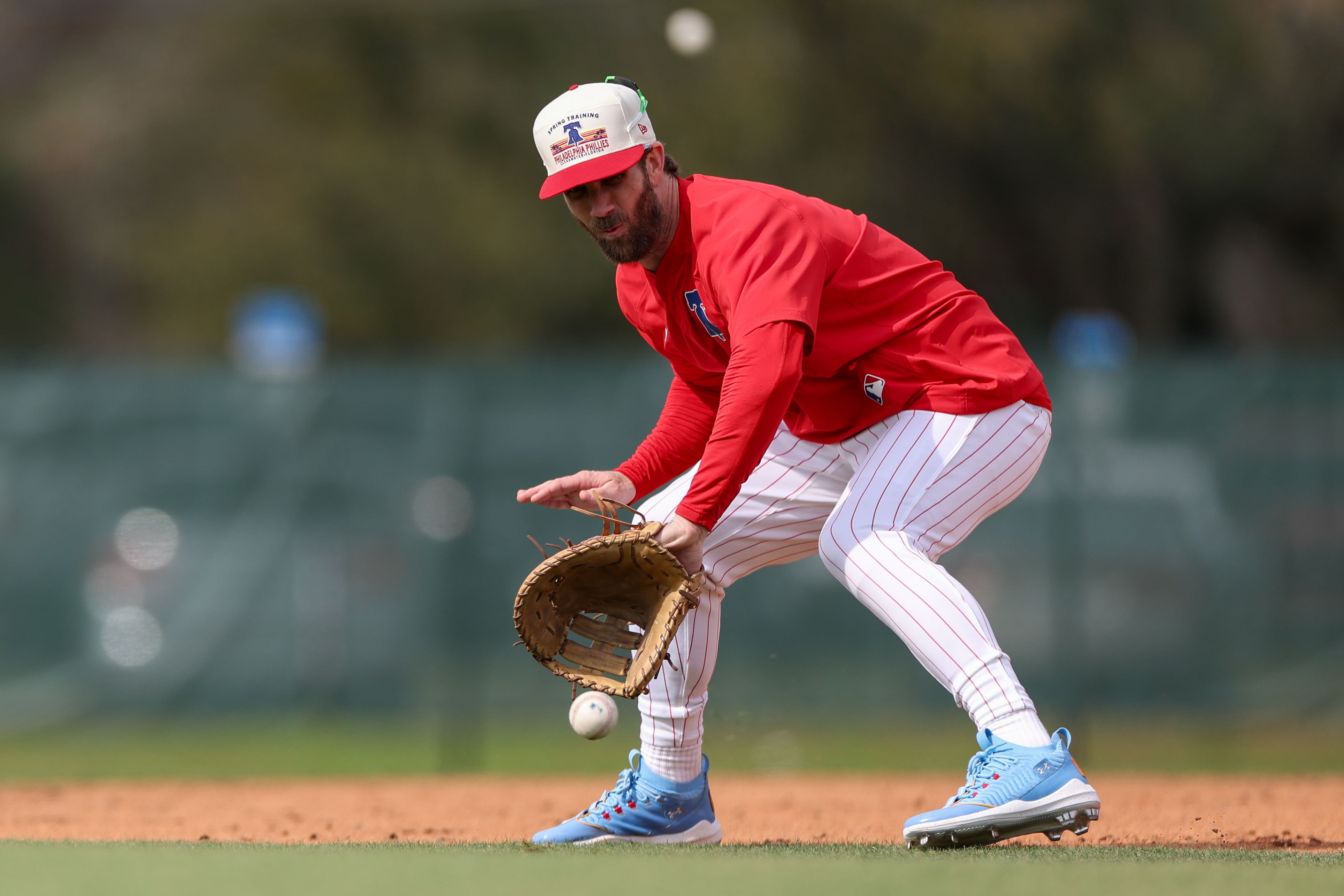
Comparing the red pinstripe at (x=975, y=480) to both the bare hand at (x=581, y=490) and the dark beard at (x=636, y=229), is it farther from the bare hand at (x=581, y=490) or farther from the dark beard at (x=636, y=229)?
the dark beard at (x=636, y=229)

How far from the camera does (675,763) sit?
4.11 metres

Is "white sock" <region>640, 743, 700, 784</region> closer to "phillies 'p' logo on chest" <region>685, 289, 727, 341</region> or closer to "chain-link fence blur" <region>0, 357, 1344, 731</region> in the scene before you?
"phillies 'p' logo on chest" <region>685, 289, 727, 341</region>

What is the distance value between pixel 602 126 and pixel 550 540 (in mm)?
4603

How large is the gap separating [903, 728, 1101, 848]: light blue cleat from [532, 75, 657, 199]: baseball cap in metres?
1.58

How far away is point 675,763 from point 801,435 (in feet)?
3.00

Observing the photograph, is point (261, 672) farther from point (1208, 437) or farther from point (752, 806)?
point (1208, 437)

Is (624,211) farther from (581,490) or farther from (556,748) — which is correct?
(556,748)

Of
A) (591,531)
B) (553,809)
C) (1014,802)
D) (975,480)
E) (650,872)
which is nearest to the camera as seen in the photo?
(650,872)

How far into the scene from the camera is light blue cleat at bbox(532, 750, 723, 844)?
4.07 m

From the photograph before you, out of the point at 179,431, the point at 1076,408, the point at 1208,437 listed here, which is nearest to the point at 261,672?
the point at 179,431

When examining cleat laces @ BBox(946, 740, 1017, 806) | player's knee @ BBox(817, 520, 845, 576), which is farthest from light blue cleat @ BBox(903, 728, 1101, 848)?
player's knee @ BBox(817, 520, 845, 576)

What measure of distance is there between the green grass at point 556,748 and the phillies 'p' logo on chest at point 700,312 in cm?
374

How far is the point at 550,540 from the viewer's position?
8.11 metres

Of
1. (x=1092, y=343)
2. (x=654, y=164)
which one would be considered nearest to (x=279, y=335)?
(x=1092, y=343)
